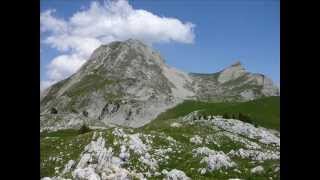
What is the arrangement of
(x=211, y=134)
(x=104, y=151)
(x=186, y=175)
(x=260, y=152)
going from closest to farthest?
(x=186, y=175) < (x=104, y=151) < (x=260, y=152) < (x=211, y=134)

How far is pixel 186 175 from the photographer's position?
6762cm

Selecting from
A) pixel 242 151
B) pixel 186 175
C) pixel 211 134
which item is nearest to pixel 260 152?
pixel 242 151

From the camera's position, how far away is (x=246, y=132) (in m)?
120

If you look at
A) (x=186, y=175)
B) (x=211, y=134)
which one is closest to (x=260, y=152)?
(x=211, y=134)
